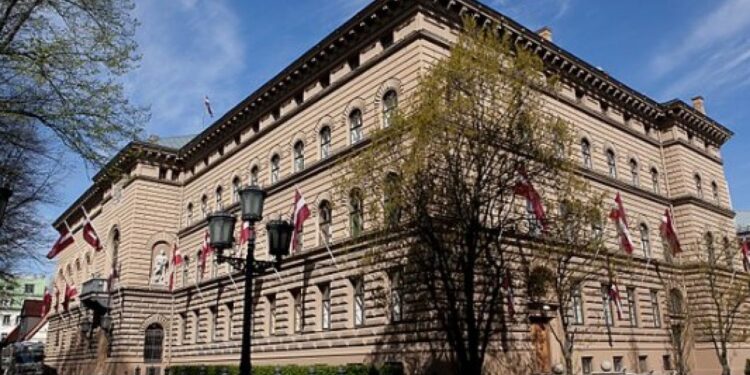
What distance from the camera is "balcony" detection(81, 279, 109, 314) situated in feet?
143

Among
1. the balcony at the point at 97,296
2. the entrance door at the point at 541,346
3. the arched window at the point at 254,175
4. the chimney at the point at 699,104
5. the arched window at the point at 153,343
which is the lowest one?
the entrance door at the point at 541,346

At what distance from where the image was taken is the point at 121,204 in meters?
45.9

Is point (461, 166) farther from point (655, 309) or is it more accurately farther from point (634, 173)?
point (634, 173)

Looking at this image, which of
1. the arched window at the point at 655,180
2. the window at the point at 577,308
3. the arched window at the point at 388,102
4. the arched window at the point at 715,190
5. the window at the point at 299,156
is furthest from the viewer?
the arched window at the point at 715,190

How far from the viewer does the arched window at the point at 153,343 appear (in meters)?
41.8

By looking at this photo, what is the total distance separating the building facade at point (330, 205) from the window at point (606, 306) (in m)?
0.17

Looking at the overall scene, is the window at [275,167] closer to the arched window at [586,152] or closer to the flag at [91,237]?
the flag at [91,237]

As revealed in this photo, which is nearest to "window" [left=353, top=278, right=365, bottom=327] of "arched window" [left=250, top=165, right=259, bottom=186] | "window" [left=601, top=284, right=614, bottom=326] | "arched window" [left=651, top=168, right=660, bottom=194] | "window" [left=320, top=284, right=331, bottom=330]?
"window" [left=320, top=284, right=331, bottom=330]

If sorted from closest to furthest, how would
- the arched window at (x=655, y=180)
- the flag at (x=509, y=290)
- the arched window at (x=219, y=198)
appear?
the flag at (x=509, y=290)
the arched window at (x=655, y=180)
the arched window at (x=219, y=198)

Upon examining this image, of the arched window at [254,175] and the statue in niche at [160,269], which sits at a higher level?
the arched window at [254,175]

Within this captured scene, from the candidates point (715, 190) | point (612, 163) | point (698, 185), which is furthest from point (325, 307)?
point (715, 190)

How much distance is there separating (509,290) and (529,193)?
4.25 metres

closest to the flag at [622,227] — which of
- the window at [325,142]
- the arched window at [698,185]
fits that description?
the window at [325,142]

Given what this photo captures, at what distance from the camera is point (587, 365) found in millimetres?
28344
